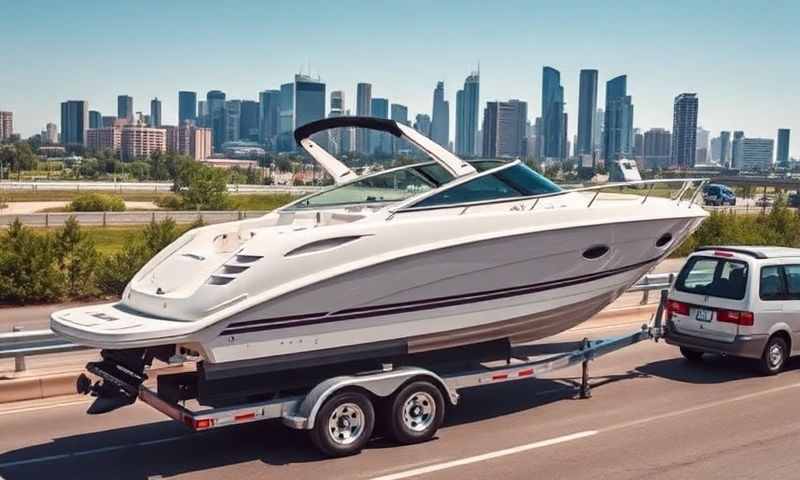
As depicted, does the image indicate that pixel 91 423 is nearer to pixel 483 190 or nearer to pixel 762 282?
pixel 483 190

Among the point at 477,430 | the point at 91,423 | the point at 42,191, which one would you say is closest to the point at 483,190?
the point at 477,430

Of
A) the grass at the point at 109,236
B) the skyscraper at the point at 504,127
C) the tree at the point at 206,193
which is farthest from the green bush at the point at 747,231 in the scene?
the skyscraper at the point at 504,127

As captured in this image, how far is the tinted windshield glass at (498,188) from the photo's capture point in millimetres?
9328

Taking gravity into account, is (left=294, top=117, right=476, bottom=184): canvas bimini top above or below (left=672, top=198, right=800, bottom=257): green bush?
above

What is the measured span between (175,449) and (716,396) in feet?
20.5

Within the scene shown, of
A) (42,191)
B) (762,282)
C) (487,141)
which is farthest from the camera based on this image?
(487,141)

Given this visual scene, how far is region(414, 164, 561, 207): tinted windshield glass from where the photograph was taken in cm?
933

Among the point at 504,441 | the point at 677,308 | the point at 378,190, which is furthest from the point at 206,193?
the point at 504,441

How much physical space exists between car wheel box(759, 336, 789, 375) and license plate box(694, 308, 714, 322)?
79cm

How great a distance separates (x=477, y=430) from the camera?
922 centimetres

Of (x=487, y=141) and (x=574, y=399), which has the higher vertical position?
(x=487, y=141)

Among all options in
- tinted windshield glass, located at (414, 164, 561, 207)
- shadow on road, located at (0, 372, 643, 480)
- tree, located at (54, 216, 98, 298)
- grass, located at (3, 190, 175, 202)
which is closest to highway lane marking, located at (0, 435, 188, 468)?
shadow on road, located at (0, 372, 643, 480)

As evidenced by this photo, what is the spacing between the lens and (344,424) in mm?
8258

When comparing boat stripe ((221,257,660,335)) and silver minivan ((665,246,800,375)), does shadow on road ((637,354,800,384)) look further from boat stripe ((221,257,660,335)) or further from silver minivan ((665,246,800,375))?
boat stripe ((221,257,660,335))
